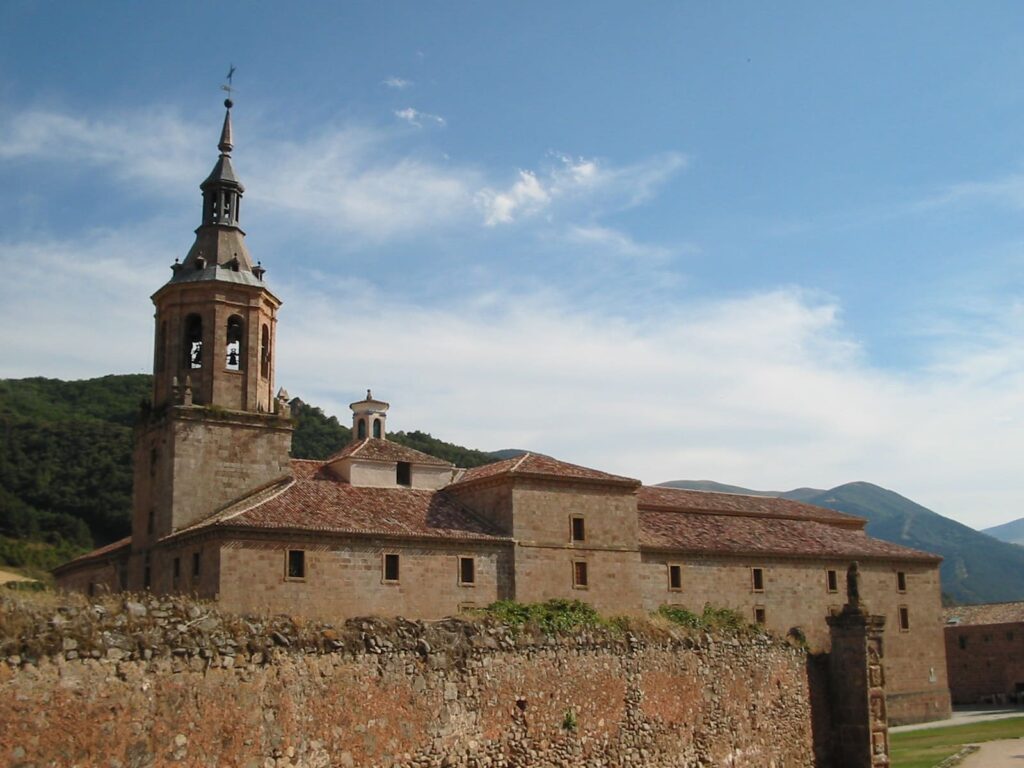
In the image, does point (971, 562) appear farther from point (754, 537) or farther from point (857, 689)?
point (857, 689)

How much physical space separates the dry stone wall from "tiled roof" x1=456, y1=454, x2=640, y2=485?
12581 mm

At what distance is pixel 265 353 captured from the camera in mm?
30516

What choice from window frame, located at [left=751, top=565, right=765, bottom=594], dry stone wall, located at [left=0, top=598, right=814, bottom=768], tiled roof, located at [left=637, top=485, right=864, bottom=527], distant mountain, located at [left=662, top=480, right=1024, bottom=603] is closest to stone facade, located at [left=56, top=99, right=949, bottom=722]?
window frame, located at [left=751, top=565, right=765, bottom=594]

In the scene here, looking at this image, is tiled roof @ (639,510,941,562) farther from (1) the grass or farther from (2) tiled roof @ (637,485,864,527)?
(1) the grass

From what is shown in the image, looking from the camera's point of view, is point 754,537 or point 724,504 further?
point 724,504

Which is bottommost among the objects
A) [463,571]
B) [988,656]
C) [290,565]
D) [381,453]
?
[988,656]

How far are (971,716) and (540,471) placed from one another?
23.5 meters

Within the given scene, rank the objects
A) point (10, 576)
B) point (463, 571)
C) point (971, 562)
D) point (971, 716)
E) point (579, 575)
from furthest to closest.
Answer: point (971, 562)
point (10, 576)
point (971, 716)
point (579, 575)
point (463, 571)

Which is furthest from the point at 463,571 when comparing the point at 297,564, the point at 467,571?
the point at 297,564

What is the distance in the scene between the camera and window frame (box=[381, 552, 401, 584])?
2745 centimetres

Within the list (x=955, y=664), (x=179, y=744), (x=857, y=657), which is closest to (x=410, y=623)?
(x=179, y=744)

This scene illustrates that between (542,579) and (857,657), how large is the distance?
11.5 meters

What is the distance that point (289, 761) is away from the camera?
10414 millimetres

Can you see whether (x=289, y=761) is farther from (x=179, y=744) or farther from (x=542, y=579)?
(x=542, y=579)
